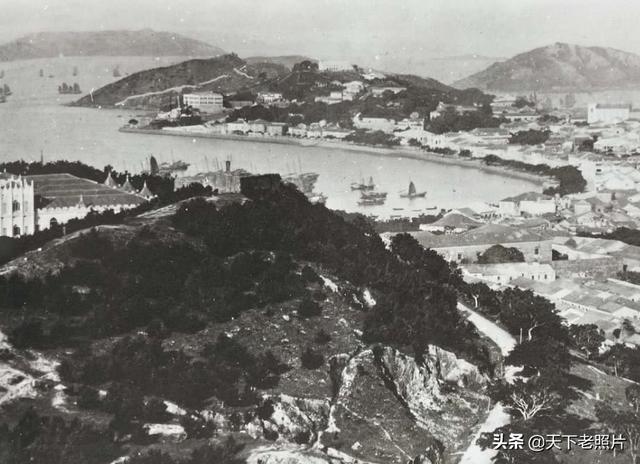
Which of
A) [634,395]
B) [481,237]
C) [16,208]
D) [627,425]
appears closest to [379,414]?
[627,425]

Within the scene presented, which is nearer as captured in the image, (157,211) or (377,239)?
(157,211)

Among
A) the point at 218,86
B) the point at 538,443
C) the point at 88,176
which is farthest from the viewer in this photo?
the point at 218,86

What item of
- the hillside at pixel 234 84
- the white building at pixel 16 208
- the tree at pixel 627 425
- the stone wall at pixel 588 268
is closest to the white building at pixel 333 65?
the hillside at pixel 234 84

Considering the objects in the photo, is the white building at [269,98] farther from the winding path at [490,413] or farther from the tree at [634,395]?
the tree at [634,395]

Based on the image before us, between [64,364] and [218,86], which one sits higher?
[218,86]

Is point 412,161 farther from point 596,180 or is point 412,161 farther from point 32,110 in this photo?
point 32,110

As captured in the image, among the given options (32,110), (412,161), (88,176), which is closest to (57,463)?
(88,176)

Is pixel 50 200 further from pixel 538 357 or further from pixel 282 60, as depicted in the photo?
pixel 282 60
